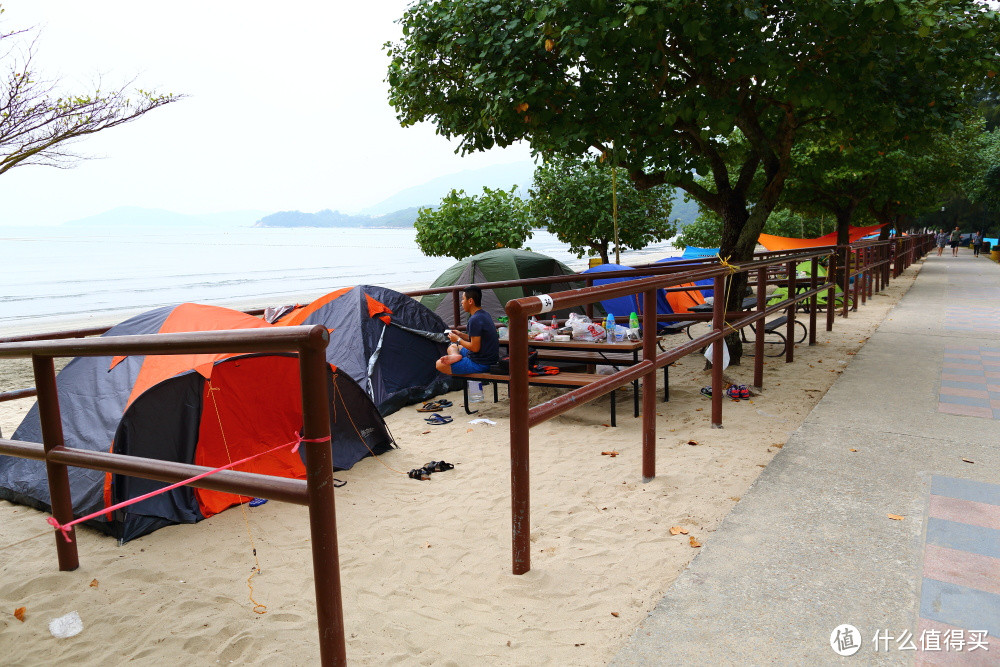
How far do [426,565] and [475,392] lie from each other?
12.8 feet

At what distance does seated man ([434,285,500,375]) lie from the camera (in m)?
6.54

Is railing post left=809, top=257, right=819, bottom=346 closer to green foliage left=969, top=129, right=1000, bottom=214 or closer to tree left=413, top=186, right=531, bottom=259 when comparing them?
tree left=413, top=186, right=531, bottom=259

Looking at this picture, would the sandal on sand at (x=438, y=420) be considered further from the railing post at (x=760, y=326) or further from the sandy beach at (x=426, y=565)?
the railing post at (x=760, y=326)

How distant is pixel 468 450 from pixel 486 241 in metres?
12.4

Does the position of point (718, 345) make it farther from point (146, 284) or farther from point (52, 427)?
point (146, 284)

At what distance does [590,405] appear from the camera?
21.0 feet

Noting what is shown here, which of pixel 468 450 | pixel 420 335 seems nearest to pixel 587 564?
pixel 468 450

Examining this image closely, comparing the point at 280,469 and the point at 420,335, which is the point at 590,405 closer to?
the point at 420,335

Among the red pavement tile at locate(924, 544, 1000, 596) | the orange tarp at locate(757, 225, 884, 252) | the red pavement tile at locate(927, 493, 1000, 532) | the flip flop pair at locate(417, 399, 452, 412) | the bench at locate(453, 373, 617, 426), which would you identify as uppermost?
the orange tarp at locate(757, 225, 884, 252)

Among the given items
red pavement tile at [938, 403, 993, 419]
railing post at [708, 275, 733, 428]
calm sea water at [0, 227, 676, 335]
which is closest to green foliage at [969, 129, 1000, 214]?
calm sea water at [0, 227, 676, 335]

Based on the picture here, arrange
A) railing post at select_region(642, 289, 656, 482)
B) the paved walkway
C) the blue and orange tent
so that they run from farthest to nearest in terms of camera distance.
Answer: the blue and orange tent
railing post at select_region(642, 289, 656, 482)
the paved walkway

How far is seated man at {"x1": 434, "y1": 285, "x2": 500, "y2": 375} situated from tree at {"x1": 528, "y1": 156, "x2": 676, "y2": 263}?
1419 cm

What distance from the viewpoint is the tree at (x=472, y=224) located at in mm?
17203

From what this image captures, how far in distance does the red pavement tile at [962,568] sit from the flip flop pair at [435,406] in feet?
15.6
